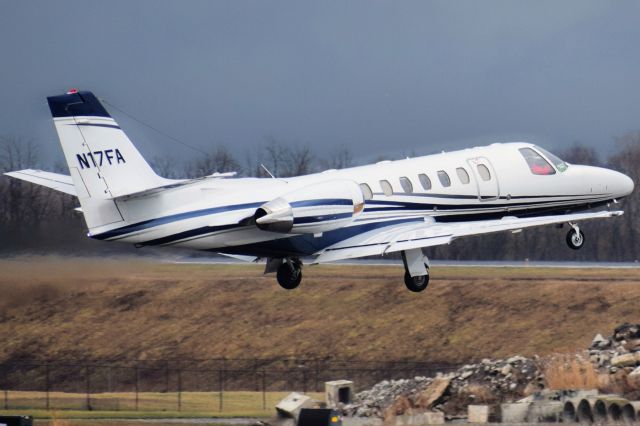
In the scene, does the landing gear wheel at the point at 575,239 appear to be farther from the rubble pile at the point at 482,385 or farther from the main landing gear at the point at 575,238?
the rubble pile at the point at 482,385

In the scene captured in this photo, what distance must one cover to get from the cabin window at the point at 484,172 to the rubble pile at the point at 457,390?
1114cm

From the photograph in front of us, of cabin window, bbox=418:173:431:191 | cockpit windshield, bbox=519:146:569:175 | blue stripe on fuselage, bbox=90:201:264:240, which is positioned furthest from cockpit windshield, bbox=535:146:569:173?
blue stripe on fuselage, bbox=90:201:264:240

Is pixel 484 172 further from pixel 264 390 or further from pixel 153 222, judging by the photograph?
pixel 264 390

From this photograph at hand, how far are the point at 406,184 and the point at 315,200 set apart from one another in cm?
351

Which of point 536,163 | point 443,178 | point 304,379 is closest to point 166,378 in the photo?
point 304,379

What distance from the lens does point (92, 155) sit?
32750mm

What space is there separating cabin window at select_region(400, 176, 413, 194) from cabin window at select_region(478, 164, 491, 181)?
2.50 meters

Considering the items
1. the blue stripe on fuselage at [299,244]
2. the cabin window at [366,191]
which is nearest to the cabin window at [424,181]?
the blue stripe on fuselage at [299,244]

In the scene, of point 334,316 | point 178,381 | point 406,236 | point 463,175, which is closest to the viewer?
point 406,236

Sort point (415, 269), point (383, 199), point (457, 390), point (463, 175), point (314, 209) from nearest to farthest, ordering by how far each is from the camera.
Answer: point (314, 209), point (383, 199), point (415, 269), point (463, 175), point (457, 390)

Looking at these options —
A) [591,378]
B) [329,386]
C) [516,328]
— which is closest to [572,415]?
Answer: [591,378]

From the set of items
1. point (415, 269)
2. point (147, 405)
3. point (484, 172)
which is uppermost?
point (484, 172)

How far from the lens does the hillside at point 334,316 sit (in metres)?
57.4

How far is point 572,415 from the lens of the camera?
43.4m
